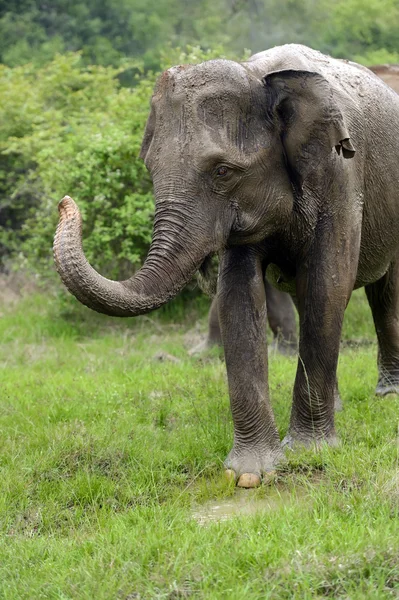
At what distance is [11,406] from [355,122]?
3429 mm

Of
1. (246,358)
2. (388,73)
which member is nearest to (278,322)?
(388,73)

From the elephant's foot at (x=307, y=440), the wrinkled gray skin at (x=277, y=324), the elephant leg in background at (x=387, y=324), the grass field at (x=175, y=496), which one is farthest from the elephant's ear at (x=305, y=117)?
the wrinkled gray skin at (x=277, y=324)

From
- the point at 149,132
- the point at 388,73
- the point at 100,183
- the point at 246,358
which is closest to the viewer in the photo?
the point at 149,132

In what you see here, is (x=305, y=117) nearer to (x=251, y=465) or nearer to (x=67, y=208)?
(x=67, y=208)

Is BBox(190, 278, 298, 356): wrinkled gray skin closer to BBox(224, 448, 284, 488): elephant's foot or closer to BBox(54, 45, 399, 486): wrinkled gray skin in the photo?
BBox(54, 45, 399, 486): wrinkled gray skin

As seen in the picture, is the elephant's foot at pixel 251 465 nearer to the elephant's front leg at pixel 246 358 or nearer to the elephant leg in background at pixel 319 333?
the elephant's front leg at pixel 246 358

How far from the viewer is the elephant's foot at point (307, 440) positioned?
6.40 metres

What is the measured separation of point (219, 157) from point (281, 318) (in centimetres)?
599

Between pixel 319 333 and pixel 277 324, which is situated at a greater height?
pixel 277 324

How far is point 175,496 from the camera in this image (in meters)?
5.86

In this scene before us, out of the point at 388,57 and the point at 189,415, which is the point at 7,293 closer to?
the point at 189,415

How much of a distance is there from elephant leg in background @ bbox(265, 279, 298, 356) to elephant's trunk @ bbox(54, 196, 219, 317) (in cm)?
575

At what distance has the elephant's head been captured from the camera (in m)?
5.50

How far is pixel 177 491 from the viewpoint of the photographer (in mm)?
5891
